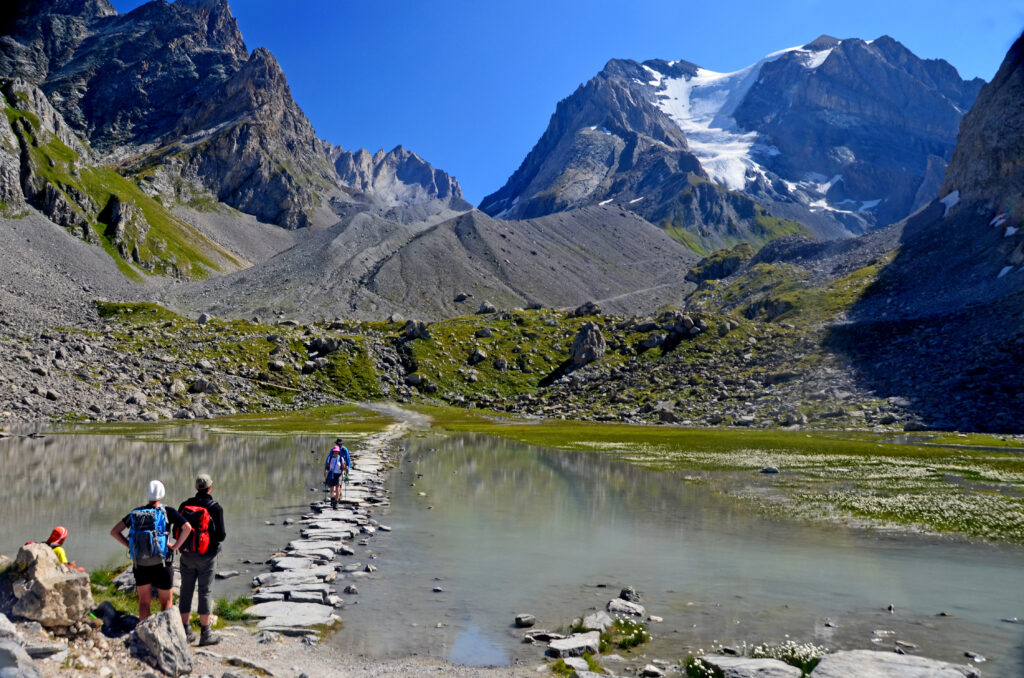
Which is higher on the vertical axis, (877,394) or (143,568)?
(877,394)

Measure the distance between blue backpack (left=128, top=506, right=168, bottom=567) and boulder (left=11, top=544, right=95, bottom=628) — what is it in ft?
4.84

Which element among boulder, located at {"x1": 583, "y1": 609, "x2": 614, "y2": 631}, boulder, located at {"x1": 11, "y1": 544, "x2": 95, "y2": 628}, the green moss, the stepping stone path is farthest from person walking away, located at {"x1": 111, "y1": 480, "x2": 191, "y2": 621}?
the green moss

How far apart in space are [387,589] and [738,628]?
379 inches

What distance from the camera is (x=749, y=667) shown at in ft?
42.3

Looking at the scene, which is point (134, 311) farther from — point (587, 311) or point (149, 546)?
point (149, 546)

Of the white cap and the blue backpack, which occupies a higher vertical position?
the white cap

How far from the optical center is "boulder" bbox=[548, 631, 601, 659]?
14484mm

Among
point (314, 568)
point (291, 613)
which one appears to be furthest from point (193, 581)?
point (314, 568)

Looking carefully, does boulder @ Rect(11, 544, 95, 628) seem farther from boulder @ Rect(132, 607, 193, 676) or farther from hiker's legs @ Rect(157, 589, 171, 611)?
hiker's legs @ Rect(157, 589, 171, 611)

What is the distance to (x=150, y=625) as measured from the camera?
12555 millimetres

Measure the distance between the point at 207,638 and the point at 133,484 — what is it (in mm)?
25515

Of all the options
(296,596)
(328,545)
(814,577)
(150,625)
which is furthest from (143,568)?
(814,577)

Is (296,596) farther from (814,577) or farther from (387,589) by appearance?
(814,577)

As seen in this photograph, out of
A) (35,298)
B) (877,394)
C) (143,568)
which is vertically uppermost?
(35,298)
